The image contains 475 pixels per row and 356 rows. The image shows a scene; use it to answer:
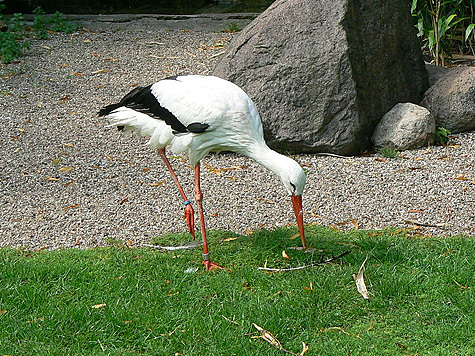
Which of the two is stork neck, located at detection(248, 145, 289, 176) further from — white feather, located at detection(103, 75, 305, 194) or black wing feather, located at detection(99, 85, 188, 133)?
black wing feather, located at detection(99, 85, 188, 133)

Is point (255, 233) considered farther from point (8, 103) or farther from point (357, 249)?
point (8, 103)

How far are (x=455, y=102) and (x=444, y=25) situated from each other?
1622 millimetres

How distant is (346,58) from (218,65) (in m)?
1.34

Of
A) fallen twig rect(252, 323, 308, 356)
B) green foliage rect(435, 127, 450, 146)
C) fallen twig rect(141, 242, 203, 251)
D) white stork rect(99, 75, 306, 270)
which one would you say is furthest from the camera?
green foliage rect(435, 127, 450, 146)

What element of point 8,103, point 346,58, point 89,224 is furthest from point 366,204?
point 8,103

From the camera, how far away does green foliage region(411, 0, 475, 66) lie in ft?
26.9

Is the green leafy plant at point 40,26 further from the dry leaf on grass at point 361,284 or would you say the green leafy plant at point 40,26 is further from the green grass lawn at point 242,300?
the dry leaf on grass at point 361,284

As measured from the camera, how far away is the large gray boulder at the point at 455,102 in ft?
22.8

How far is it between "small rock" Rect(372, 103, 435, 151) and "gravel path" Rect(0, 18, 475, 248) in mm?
118

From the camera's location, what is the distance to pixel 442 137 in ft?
22.7

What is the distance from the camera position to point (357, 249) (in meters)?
4.67

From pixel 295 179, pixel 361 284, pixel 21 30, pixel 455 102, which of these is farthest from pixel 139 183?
pixel 21 30

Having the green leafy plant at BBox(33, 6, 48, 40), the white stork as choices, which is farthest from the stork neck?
the green leafy plant at BBox(33, 6, 48, 40)

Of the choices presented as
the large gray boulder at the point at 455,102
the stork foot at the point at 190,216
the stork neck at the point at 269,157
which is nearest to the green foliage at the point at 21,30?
the stork foot at the point at 190,216
